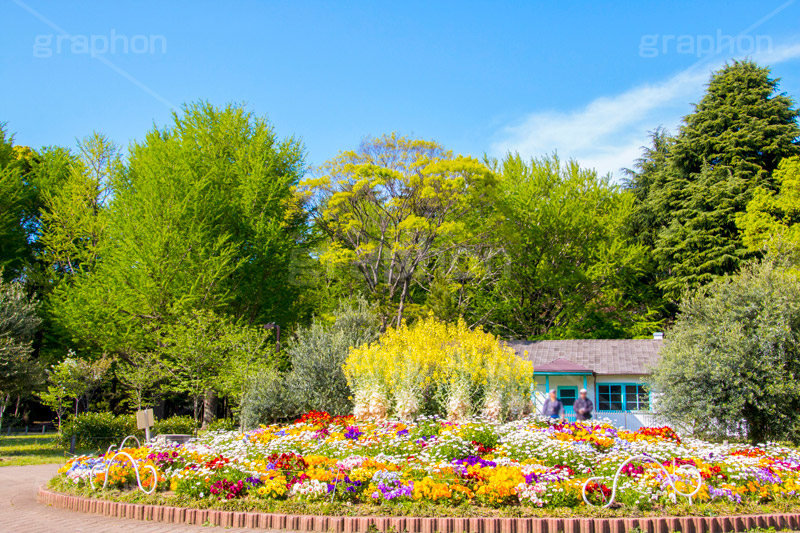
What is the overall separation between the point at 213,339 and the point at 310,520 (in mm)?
18743

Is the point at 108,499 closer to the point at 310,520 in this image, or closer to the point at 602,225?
the point at 310,520

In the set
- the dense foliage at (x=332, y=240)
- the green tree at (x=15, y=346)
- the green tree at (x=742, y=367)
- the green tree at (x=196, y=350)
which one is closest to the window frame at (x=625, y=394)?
the dense foliage at (x=332, y=240)

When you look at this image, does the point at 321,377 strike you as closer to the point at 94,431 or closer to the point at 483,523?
the point at 94,431

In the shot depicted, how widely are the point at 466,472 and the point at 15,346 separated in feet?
54.3

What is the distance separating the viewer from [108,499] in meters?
8.68

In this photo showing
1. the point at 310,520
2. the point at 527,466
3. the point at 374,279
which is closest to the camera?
the point at 310,520

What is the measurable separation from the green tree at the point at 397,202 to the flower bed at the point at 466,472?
1716 centimetres

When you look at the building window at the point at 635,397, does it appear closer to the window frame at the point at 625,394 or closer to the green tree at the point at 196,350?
the window frame at the point at 625,394

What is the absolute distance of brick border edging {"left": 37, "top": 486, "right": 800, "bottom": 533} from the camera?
22.4 ft

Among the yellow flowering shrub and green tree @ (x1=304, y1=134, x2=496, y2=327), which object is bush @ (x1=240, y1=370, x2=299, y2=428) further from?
green tree @ (x1=304, y1=134, x2=496, y2=327)

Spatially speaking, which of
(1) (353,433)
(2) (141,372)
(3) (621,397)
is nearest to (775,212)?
(3) (621,397)

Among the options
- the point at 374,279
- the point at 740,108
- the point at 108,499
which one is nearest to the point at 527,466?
the point at 108,499

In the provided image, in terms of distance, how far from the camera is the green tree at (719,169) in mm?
31016

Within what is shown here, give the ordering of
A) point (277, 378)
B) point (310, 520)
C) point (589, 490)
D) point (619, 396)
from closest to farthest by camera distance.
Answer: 1. point (310, 520)
2. point (589, 490)
3. point (277, 378)
4. point (619, 396)
